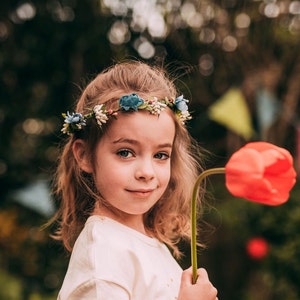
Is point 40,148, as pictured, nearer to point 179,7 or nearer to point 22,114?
point 22,114

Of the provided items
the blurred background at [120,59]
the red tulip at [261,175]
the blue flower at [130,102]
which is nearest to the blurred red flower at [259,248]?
the blurred background at [120,59]

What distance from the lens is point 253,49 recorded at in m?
8.17

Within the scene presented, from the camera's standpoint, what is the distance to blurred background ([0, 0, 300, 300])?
751 cm

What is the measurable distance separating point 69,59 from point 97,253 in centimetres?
603

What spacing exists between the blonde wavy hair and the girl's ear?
26 mm

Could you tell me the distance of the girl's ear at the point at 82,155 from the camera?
2.23 metres

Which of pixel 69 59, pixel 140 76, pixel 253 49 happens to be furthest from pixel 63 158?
pixel 253 49

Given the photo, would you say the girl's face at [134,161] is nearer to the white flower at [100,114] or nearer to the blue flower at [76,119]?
the white flower at [100,114]

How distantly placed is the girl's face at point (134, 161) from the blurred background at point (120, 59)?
4935 mm

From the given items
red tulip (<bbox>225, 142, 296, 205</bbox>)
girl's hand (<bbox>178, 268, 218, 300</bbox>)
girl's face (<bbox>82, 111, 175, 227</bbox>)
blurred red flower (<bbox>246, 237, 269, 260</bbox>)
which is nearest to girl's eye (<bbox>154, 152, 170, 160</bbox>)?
girl's face (<bbox>82, 111, 175, 227</bbox>)

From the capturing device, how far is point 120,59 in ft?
23.5

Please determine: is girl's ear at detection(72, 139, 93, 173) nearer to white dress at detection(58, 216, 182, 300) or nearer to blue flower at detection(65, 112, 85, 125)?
blue flower at detection(65, 112, 85, 125)

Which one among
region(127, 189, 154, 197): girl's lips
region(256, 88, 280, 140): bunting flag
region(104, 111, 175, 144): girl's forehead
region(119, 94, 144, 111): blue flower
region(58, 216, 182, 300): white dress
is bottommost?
region(256, 88, 280, 140): bunting flag

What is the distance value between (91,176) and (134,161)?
0.96 ft
